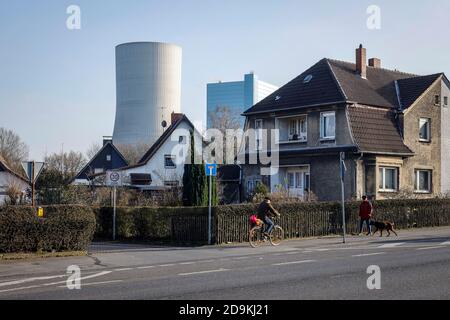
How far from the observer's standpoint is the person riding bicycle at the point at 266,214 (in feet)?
79.8

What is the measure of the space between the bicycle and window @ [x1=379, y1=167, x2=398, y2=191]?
52.8 ft

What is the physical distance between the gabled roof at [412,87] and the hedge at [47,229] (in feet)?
89.8

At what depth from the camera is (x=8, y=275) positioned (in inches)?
647

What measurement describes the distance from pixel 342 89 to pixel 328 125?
7.73ft

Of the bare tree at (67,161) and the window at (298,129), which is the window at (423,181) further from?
the bare tree at (67,161)

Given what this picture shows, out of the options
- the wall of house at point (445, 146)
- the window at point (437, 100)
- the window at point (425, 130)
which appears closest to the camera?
the window at point (425, 130)

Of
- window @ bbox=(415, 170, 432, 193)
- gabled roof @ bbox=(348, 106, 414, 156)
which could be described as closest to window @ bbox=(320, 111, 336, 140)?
gabled roof @ bbox=(348, 106, 414, 156)

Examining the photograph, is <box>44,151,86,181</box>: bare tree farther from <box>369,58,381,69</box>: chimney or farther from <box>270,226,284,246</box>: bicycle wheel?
<box>270,226,284,246</box>: bicycle wheel

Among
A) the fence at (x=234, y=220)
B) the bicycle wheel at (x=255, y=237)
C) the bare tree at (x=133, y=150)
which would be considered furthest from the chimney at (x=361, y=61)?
the bare tree at (x=133, y=150)

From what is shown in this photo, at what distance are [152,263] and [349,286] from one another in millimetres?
7943

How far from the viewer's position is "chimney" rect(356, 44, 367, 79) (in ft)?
146
